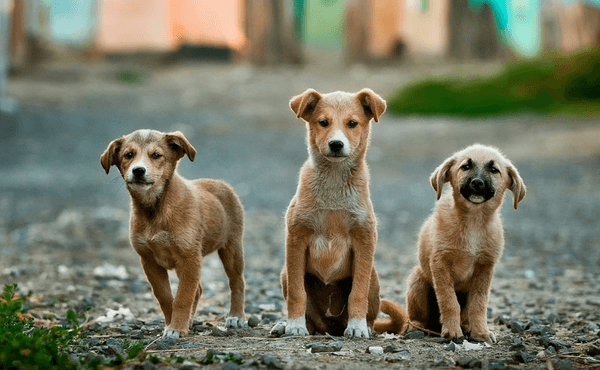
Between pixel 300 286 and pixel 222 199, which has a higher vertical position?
pixel 222 199

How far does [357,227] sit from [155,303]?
2.53 m

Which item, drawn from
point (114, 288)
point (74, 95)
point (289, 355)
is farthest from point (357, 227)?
point (74, 95)

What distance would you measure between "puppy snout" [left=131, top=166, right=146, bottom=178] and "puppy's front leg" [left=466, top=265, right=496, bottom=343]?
7.29ft

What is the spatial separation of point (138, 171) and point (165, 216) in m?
0.34

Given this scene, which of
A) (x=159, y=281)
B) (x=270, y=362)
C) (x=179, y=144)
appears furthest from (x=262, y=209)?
(x=270, y=362)

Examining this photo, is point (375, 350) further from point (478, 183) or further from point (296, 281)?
point (478, 183)

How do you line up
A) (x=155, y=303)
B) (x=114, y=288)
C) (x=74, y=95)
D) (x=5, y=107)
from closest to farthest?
1. (x=155, y=303)
2. (x=114, y=288)
3. (x=5, y=107)
4. (x=74, y=95)

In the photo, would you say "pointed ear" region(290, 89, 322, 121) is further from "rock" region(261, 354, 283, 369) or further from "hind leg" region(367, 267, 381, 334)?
"rock" region(261, 354, 283, 369)

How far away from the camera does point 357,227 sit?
5.05 metres

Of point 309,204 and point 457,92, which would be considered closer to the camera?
point 309,204

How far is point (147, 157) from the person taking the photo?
4996mm

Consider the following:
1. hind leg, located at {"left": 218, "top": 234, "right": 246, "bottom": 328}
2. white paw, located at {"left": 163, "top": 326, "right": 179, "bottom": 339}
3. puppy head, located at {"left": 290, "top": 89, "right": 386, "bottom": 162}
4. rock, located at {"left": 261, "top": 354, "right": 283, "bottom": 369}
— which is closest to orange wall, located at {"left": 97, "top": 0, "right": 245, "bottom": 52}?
hind leg, located at {"left": 218, "top": 234, "right": 246, "bottom": 328}

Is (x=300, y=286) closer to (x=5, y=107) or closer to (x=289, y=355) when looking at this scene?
(x=289, y=355)

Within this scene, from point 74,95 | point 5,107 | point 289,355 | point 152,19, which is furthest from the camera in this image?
point 152,19
